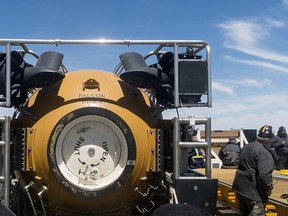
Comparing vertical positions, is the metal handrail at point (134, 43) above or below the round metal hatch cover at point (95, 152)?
above

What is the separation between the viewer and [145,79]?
5184 mm

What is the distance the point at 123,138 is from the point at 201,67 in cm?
111

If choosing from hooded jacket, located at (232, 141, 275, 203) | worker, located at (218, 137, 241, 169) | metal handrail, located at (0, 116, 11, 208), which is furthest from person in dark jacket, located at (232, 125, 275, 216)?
worker, located at (218, 137, 241, 169)

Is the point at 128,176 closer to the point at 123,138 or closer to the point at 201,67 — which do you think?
the point at 123,138

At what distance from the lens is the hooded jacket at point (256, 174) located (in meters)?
6.34

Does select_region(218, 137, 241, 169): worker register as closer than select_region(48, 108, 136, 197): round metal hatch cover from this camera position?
No

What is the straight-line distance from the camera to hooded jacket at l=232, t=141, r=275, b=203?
634 centimetres

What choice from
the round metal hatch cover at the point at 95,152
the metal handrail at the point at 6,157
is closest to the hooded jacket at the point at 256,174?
the round metal hatch cover at the point at 95,152

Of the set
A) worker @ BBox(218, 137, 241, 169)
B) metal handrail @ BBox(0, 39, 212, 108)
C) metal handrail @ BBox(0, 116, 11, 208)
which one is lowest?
worker @ BBox(218, 137, 241, 169)

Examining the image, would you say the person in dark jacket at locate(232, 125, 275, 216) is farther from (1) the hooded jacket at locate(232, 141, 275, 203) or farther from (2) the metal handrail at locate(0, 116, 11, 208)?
(2) the metal handrail at locate(0, 116, 11, 208)

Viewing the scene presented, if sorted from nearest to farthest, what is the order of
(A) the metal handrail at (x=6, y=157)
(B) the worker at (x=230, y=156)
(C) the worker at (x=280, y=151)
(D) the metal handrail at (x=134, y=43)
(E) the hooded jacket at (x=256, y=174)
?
(A) the metal handrail at (x=6, y=157) → (D) the metal handrail at (x=134, y=43) → (E) the hooded jacket at (x=256, y=174) → (B) the worker at (x=230, y=156) → (C) the worker at (x=280, y=151)

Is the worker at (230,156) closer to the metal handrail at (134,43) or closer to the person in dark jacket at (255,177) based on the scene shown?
the person in dark jacket at (255,177)

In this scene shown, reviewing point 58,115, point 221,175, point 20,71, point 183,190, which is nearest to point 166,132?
point 183,190

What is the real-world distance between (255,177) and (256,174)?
0.04 meters
